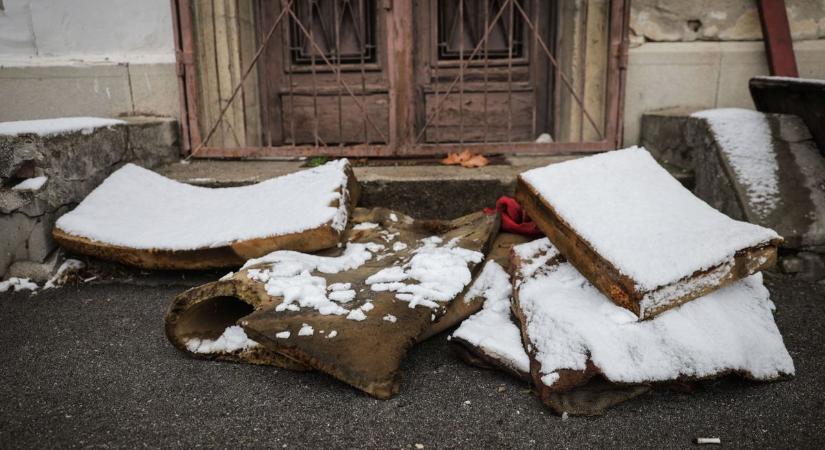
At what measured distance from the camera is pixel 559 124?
4016mm

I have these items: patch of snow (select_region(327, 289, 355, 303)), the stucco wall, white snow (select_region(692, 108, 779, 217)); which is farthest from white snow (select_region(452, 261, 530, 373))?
the stucco wall

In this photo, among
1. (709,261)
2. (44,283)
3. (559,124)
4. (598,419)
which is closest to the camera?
(598,419)

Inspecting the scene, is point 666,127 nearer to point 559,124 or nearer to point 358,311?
point 559,124

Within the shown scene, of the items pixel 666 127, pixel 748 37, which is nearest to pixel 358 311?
pixel 666 127

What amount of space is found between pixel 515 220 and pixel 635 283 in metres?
0.96

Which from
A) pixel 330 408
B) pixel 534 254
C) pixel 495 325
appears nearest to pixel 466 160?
pixel 534 254

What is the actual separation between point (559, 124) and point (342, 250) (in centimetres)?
225

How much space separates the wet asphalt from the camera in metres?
1.45

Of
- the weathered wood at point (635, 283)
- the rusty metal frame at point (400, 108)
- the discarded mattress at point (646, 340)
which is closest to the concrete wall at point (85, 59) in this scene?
the rusty metal frame at point (400, 108)

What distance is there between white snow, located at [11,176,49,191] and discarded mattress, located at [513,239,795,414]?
2105 mm

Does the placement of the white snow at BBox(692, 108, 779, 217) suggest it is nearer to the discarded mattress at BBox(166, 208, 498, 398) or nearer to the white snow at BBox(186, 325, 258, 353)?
the discarded mattress at BBox(166, 208, 498, 398)

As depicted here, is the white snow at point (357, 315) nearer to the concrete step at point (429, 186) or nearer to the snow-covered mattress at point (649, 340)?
the snow-covered mattress at point (649, 340)

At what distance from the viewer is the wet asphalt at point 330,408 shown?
145 centimetres

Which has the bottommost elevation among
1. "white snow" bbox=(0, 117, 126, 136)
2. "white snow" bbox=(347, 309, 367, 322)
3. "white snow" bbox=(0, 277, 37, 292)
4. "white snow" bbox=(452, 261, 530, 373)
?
"white snow" bbox=(0, 277, 37, 292)
